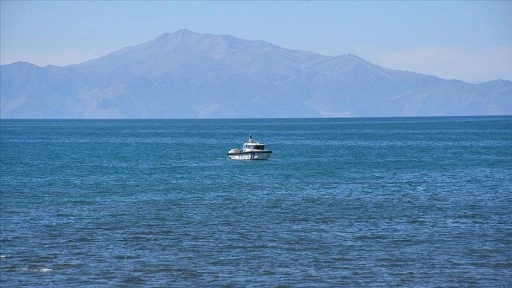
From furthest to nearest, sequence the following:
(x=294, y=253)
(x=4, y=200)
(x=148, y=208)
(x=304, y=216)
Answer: (x=4, y=200), (x=148, y=208), (x=304, y=216), (x=294, y=253)

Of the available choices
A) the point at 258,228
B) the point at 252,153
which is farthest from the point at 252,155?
the point at 258,228

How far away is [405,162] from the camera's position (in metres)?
86.4

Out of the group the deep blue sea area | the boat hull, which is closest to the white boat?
the boat hull

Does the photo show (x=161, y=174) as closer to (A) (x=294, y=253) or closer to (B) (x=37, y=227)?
(B) (x=37, y=227)

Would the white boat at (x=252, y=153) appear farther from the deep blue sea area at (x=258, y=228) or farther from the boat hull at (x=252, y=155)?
the deep blue sea area at (x=258, y=228)

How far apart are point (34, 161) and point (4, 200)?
40.9 m

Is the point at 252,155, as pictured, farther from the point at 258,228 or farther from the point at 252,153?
the point at 258,228

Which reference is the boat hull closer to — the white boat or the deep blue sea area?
the white boat

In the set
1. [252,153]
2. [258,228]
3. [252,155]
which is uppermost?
[252,153]

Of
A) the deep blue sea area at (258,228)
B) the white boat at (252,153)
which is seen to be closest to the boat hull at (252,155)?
the white boat at (252,153)

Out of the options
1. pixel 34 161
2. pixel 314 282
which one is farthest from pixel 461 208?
pixel 34 161

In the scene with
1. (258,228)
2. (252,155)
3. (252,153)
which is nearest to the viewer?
(258,228)

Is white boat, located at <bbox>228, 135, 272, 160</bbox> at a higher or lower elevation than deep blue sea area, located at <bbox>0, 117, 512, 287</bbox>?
higher

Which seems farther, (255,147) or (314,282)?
(255,147)
